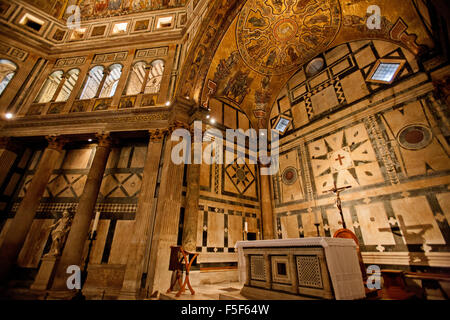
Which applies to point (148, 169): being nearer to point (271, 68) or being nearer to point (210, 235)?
point (210, 235)

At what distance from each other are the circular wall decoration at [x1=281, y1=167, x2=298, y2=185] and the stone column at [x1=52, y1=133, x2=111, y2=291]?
293 inches

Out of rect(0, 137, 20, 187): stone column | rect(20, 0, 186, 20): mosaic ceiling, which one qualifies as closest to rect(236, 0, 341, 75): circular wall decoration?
rect(20, 0, 186, 20): mosaic ceiling

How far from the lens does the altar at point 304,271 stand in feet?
10.8

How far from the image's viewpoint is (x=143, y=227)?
19.7 feet

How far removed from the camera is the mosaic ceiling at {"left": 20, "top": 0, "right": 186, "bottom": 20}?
10.4m

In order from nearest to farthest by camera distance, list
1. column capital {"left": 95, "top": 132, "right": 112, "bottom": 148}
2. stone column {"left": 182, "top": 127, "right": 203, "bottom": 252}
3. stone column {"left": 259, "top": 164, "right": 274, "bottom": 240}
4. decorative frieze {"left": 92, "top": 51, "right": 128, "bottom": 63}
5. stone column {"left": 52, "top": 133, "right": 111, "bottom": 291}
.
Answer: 1. stone column {"left": 52, "top": 133, "right": 111, "bottom": 291}
2. stone column {"left": 182, "top": 127, "right": 203, "bottom": 252}
3. column capital {"left": 95, "top": 132, "right": 112, "bottom": 148}
4. stone column {"left": 259, "top": 164, "right": 274, "bottom": 240}
5. decorative frieze {"left": 92, "top": 51, "right": 128, "bottom": 63}

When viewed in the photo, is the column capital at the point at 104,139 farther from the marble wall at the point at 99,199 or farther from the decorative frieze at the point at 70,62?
the decorative frieze at the point at 70,62

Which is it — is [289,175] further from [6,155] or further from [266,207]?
[6,155]

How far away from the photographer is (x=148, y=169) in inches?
273

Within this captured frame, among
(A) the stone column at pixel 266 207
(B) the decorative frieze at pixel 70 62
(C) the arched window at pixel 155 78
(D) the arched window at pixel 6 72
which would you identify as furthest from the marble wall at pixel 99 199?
(A) the stone column at pixel 266 207

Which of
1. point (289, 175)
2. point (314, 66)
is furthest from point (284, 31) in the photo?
point (289, 175)

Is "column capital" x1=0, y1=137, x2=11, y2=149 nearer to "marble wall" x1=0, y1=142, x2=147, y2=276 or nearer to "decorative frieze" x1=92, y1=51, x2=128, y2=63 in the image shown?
"marble wall" x1=0, y1=142, x2=147, y2=276

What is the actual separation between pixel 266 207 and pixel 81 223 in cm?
702

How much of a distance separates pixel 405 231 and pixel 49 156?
12.0 meters
